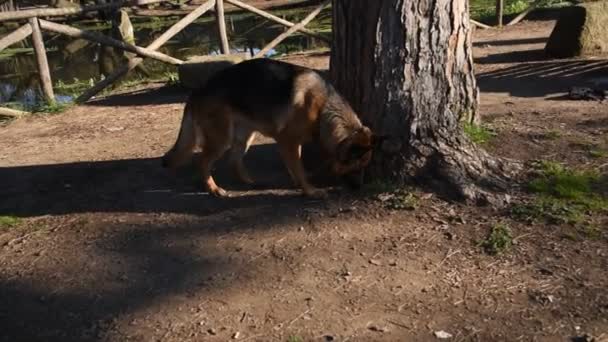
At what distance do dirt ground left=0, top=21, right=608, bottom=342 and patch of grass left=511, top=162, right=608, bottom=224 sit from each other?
138 mm

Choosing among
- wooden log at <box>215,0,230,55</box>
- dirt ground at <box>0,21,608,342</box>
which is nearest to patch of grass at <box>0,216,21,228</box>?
dirt ground at <box>0,21,608,342</box>

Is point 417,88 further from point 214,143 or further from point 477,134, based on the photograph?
point 214,143

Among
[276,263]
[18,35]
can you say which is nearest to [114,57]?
[18,35]

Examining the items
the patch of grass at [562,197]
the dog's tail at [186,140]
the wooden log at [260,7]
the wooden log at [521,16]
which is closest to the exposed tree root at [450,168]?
the patch of grass at [562,197]

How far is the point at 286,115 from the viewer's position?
5.34m

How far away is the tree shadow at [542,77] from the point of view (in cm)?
884

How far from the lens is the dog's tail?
562 centimetres

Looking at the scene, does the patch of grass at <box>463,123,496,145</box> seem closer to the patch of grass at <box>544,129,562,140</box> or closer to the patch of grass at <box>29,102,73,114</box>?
the patch of grass at <box>544,129,562,140</box>

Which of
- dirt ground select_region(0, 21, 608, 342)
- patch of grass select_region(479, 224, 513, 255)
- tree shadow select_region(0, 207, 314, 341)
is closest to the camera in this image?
dirt ground select_region(0, 21, 608, 342)

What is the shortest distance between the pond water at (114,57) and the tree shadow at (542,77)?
6263 mm

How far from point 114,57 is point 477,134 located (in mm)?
15257

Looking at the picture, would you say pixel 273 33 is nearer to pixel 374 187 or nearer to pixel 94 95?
pixel 94 95

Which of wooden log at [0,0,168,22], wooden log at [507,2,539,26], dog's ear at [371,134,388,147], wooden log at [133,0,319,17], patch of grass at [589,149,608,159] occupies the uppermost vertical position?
wooden log at [0,0,168,22]

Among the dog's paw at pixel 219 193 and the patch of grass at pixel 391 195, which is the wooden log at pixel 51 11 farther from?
the patch of grass at pixel 391 195
